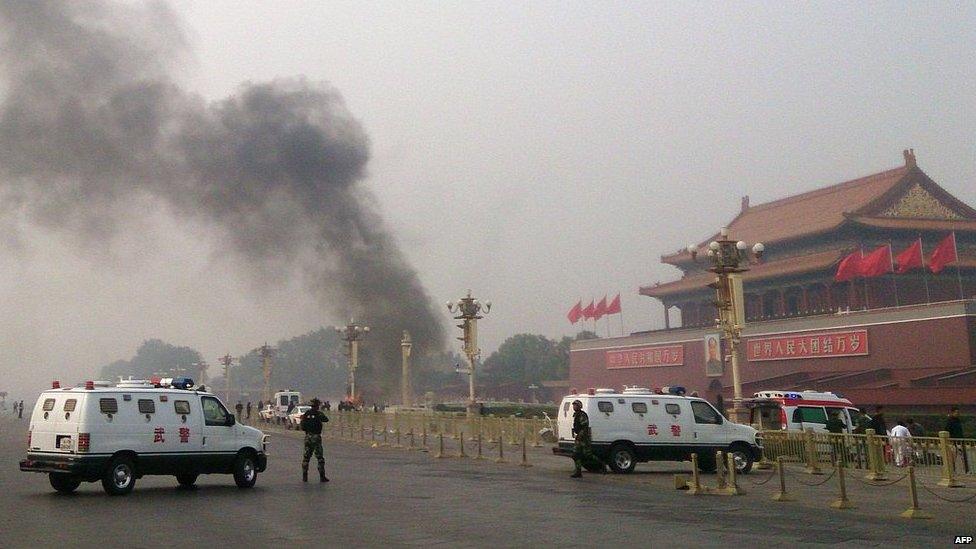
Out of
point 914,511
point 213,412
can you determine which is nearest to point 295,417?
point 213,412

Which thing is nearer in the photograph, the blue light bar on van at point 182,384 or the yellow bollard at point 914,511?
the yellow bollard at point 914,511

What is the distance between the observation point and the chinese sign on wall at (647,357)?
6550cm

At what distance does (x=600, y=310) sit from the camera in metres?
70.8

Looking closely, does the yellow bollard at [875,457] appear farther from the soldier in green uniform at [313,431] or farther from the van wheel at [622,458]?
the soldier in green uniform at [313,431]

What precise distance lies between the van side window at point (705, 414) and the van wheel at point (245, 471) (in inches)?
395

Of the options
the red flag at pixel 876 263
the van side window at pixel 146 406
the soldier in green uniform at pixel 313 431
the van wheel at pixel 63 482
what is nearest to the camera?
the van wheel at pixel 63 482

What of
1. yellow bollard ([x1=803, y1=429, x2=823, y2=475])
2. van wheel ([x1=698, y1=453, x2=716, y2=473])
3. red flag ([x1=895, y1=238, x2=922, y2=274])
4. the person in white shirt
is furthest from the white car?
red flag ([x1=895, y1=238, x2=922, y2=274])

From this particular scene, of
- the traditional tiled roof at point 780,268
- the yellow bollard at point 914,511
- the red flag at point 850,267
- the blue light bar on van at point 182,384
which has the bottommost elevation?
the yellow bollard at point 914,511

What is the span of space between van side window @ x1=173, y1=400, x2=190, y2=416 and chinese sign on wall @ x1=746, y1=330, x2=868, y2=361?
4272 centimetres

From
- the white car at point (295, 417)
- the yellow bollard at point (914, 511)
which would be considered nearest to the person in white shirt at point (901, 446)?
the yellow bollard at point (914, 511)

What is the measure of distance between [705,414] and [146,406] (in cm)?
1233

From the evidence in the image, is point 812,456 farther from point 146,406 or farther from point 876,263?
point 876,263

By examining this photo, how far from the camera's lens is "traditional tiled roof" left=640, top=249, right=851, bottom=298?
5888 centimetres

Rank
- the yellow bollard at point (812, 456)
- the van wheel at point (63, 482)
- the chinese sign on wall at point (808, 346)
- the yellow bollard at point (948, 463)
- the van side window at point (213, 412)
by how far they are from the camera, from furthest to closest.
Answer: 1. the chinese sign on wall at point (808, 346)
2. the yellow bollard at point (812, 456)
3. the van side window at point (213, 412)
4. the yellow bollard at point (948, 463)
5. the van wheel at point (63, 482)
